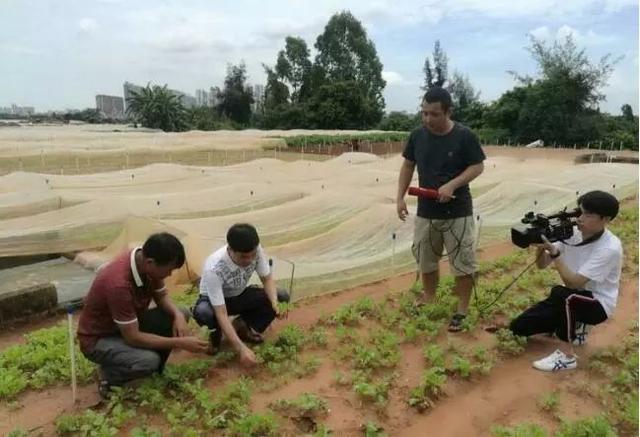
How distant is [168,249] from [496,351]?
2.05 meters

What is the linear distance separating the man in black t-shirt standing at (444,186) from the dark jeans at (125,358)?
1821 millimetres

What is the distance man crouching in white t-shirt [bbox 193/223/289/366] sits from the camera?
8.80 feet

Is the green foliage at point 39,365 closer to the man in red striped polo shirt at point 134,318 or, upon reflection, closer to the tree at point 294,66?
the man in red striped polo shirt at point 134,318

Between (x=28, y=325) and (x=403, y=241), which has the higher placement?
(x=403, y=241)

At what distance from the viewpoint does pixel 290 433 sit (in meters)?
2.34

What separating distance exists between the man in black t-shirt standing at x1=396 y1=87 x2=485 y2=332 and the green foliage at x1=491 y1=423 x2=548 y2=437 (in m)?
1.09

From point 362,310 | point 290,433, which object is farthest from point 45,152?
point 290,433

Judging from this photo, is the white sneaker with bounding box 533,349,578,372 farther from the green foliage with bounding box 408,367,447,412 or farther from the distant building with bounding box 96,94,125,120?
the distant building with bounding box 96,94,125,120

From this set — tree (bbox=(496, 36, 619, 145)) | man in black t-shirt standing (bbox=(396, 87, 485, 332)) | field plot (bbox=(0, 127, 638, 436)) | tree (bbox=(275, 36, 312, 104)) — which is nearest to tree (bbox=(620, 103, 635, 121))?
tree (bbox=(496, 36, 619, 145))

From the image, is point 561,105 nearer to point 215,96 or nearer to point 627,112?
point 627,112

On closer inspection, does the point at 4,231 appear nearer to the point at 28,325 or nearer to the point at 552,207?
the point at 28,325

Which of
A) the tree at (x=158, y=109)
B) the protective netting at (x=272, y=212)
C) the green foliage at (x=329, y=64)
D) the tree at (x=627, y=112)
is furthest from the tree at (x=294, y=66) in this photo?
the protective netting at (x=272, y=212)

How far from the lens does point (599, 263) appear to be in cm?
273

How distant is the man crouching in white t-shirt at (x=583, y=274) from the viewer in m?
2.69
